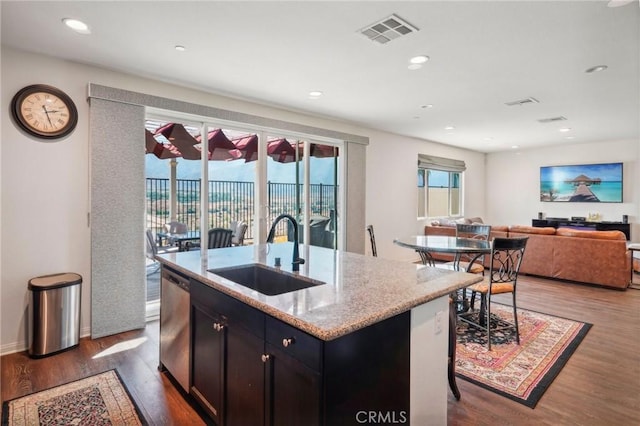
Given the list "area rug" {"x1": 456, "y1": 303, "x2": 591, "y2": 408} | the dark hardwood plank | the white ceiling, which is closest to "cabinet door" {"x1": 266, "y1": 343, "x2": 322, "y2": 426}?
the dark hardwood plank

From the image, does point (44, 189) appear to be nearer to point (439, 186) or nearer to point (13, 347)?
point (13, 347)

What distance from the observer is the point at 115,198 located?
10.9 ft

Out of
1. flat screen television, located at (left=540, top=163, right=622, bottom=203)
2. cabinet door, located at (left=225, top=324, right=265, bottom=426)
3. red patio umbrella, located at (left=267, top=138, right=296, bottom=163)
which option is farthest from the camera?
flat screen television, located at (left=540, top=163, right=622, bottom=203)

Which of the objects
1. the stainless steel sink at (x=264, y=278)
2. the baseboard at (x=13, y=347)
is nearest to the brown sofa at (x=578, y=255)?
the stainless steel sink at (x=264, y=278)

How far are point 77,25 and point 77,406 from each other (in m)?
2.58

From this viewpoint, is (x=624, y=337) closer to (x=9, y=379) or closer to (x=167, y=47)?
(x=167, y=47)

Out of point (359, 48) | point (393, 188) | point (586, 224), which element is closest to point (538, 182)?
point (586, 224)

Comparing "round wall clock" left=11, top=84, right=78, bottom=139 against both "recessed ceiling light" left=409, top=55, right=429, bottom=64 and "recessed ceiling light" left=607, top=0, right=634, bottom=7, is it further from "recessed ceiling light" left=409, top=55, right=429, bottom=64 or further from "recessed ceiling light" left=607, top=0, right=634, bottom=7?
"recessed ceiling light" left=607, top=0, right=634, bottom=7

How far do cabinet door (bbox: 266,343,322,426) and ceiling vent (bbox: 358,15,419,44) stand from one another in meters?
2.22

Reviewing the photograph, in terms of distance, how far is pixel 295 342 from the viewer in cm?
133

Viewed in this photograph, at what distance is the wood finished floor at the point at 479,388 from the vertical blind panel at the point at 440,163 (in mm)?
4229

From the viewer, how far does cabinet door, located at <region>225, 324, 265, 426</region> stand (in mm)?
1547

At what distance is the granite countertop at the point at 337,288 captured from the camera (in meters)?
1.29

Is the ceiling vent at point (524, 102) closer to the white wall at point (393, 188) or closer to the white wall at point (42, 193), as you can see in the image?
the white wall at point (393, 188)
